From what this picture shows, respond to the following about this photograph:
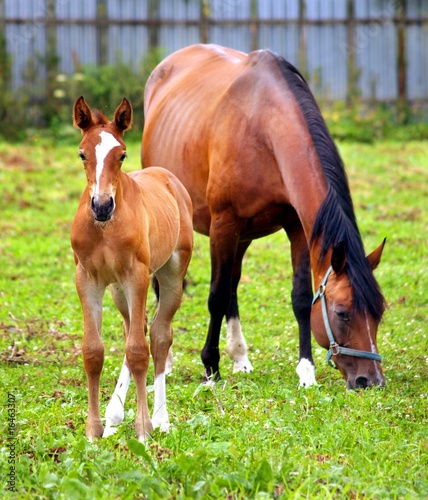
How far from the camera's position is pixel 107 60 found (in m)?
16.0

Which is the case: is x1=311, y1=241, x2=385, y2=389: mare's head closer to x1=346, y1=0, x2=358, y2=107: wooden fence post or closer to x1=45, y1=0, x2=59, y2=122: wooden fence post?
x1=45, y1=0, x2=59, y2=122: wooden fence post

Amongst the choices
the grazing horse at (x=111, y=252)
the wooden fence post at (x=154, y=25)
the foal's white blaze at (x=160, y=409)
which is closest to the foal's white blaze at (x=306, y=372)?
the foal's white blaze at (x=160, y=409)

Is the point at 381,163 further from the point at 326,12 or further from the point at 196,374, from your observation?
the point at 196,374

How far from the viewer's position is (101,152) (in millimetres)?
4238

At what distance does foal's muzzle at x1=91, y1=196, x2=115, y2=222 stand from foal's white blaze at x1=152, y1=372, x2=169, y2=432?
111 cm

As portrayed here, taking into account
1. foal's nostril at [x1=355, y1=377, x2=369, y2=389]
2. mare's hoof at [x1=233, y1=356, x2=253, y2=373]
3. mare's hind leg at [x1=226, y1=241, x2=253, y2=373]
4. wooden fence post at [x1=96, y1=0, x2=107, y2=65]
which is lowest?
mare's hoof at [x1=233, y1=356, x2=253, y2=373]

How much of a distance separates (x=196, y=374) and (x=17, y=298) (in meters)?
2.49

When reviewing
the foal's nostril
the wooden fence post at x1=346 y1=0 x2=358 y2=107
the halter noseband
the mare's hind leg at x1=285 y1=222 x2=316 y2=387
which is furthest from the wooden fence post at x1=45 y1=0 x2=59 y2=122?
the foal's nostril

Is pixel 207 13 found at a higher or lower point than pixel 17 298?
higher

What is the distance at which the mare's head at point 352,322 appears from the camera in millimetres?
5035

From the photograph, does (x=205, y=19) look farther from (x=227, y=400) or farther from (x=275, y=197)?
(x=227, y=400)

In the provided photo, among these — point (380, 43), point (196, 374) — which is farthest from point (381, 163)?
point (196, 374)

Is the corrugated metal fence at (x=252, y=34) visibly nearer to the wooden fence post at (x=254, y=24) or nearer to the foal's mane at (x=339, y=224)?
the wooden fence post at (x=254, y=24)

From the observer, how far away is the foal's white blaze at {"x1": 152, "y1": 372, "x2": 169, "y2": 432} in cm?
456
